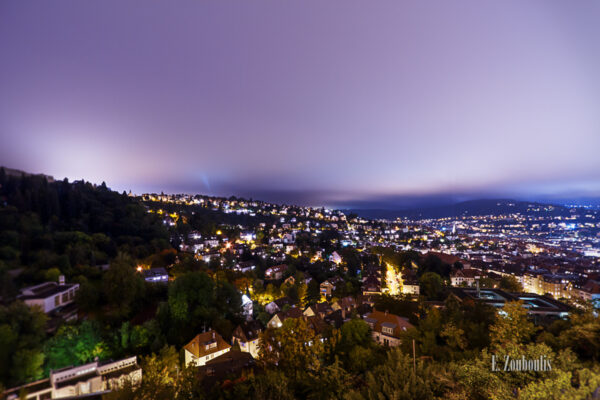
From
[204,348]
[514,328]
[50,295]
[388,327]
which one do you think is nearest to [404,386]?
[514,328]

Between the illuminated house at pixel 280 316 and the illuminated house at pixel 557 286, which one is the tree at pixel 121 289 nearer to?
the illuminated house at pixel 280 316

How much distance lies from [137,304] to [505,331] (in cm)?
1746

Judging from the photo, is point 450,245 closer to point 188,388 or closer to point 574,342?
point 574,342

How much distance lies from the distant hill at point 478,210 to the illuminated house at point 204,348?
472 ft

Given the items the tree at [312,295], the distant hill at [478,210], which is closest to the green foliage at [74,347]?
the tree at [312,295]

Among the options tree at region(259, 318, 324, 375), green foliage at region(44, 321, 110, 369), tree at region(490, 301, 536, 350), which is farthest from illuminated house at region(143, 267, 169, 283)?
tree at region(490, 301, 536, 350)

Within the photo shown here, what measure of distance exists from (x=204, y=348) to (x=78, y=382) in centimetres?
444

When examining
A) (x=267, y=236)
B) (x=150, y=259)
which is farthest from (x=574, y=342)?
(x=267, y=236)

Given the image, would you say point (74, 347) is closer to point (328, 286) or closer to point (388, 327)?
point (388, 327)

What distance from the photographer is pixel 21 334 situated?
10883 mm

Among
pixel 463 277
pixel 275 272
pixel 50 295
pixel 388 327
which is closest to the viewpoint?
pixel 388 327

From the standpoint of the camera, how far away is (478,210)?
153375 millimetres

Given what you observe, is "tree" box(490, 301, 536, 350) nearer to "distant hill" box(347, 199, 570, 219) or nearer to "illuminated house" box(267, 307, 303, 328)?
"illuminated house" box(267, 307, 303, 328)

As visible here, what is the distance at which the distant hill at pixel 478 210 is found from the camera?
12269 centimetres
